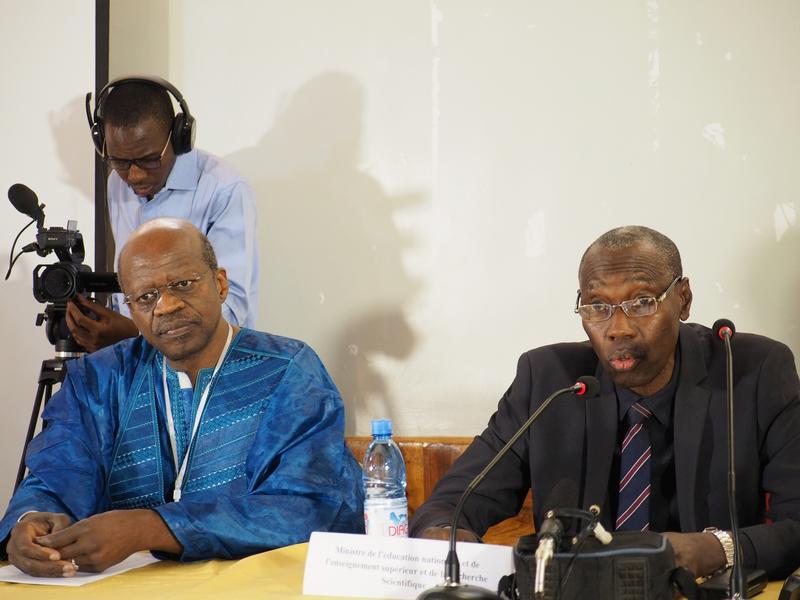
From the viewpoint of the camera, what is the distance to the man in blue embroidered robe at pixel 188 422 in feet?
7.35

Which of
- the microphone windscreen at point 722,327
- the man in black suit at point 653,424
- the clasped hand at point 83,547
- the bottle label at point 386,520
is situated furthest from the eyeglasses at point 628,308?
the clasped hand at point 83,547

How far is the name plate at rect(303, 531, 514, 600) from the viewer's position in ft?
5.45

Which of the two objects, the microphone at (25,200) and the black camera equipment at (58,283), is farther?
the microphone at (25,200)

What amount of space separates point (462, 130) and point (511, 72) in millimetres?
283

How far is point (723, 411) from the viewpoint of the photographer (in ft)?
7.45

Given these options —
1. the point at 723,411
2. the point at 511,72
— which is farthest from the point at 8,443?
the point at 723,411

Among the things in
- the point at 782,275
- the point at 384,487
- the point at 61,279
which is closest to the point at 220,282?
the point at 384,487

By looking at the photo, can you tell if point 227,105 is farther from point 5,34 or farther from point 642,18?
point 642,18

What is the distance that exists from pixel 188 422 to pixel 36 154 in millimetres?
1994

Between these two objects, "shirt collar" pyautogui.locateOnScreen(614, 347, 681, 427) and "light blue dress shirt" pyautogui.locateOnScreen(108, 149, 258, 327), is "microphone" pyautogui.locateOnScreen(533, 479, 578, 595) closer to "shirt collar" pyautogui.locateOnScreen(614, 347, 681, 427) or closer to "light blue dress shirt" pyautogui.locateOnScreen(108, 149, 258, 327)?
"shirt collar" pyautogui.locateOnScreen(614, 347, 681, 427)

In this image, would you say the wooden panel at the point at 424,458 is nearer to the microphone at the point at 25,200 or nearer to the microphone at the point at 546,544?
the microphone at the point at 25,200

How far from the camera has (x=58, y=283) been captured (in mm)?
3033

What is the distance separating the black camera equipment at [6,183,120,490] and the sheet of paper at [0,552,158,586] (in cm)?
98

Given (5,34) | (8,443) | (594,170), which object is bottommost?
(8,443)
